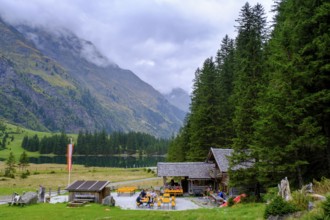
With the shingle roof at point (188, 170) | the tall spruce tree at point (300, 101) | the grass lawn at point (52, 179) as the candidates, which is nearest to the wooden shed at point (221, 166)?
the shingle roof at point (188, 170)

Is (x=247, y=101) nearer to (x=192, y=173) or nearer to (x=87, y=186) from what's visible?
(x=192, y=173)

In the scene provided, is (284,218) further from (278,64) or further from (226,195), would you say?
(226,195)

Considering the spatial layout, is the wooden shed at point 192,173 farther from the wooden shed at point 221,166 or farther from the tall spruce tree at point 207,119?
the tall spruce tree at point 207,119

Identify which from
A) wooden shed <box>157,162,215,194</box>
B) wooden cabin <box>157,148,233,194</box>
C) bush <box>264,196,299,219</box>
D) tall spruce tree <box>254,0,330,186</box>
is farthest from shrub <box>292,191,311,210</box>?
wooden shed <box>157,162,215,194</box>

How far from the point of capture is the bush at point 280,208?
15.6 metres

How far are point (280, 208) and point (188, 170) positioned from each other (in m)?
37.1

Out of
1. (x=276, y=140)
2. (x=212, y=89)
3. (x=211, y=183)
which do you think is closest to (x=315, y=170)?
(x=276, y=140)

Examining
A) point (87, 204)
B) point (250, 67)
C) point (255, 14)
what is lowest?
point (87, 204)

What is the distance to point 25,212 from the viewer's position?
31281 mm

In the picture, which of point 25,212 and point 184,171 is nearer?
point 25,212

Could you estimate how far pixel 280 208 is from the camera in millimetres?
15852

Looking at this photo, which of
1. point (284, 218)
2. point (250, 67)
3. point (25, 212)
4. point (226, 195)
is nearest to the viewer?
point (284, 218)

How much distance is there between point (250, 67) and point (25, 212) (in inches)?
1085

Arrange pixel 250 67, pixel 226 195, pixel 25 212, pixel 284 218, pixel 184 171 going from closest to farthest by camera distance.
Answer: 1. pixel 284 218
2. pixel 25 212
3. pixel 250 67
4. pixel 226 195
5. pixel 184 171
